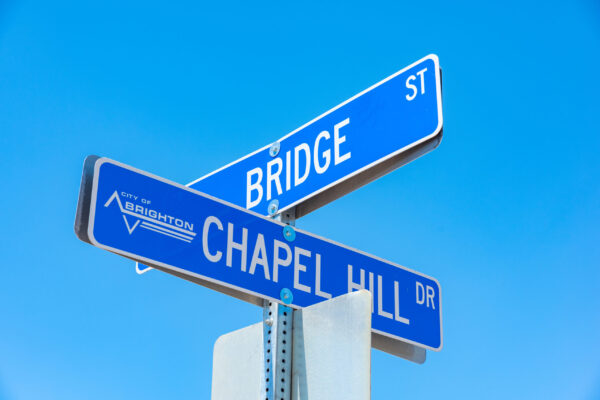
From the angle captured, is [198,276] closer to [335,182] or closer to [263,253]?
[263,253]

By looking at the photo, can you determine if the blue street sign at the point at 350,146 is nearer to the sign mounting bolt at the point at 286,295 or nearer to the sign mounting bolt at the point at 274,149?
the sign mounting bolt at the point at 274,149

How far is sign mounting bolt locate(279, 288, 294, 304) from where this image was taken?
2.50 m

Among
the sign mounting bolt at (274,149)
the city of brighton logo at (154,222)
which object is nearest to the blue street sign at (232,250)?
the city of brighton logo at (154,222)

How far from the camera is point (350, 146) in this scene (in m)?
2.87

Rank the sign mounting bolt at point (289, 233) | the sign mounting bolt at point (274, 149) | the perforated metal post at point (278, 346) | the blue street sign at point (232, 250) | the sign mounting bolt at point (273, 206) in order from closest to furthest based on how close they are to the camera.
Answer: the blue street sign at point (232, 250), the perforated metal post at point (278, 346), the sign mounting bolt at point (289, 233), the sign mounting bolt at point (273, 206), the sign mounting bolt at point (274, 149)

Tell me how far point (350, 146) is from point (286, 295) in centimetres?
64

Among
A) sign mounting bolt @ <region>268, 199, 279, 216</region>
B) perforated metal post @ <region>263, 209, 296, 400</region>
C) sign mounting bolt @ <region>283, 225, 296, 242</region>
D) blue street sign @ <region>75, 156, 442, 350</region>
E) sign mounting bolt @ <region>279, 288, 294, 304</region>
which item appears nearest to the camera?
blue street sign @ <region>75, 156, 442, 350</region>

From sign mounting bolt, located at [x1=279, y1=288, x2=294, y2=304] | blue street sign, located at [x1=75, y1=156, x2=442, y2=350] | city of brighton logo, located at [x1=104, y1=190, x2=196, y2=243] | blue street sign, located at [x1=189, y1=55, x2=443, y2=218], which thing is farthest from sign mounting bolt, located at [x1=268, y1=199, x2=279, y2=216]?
city of brighton logo, located at [x1=104, y1=190, x2=196, y2=243]

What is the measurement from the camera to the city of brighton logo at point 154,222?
7.38ft

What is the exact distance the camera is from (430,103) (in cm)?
268

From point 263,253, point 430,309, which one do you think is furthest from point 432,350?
point 263,253

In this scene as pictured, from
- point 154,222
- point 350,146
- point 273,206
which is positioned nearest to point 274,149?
point 273,206

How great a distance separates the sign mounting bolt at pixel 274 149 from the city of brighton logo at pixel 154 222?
2.53 feet

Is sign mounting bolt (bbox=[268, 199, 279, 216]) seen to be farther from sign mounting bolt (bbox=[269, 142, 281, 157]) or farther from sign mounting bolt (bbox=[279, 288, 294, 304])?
sign mounting bolt (bbox=[279, 288, 294, 304])
